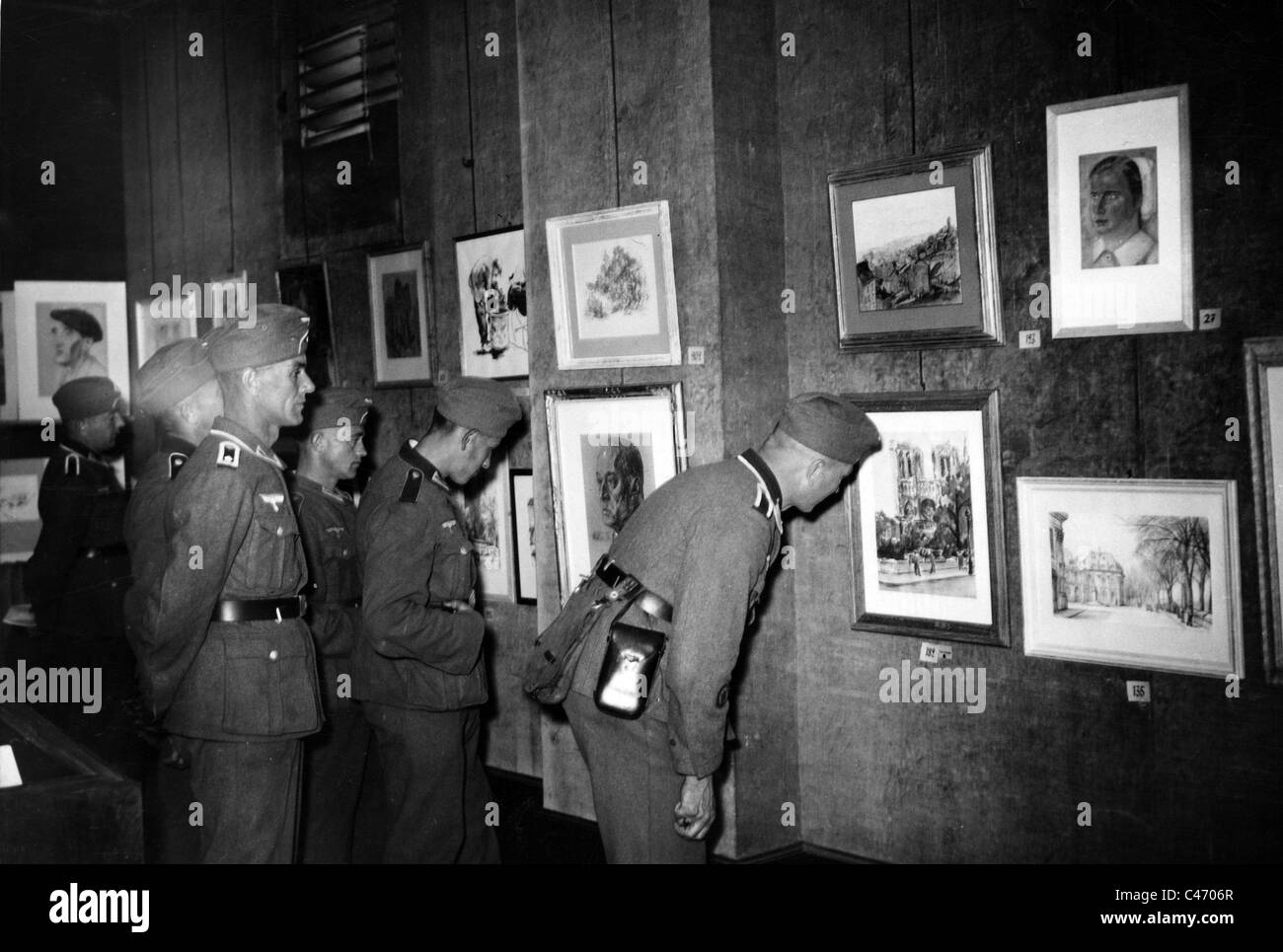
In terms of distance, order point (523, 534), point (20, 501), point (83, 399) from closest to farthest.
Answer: point (523, 534)
point (83, 399)
point (20, 501)

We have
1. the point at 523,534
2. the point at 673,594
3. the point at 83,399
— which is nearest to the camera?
the point at 673,594

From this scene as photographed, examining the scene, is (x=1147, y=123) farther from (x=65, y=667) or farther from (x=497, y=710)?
(x=65, y=667)

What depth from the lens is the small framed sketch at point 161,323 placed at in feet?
23.5

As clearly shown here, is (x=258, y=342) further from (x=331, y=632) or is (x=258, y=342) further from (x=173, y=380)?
(x=331, y=632)

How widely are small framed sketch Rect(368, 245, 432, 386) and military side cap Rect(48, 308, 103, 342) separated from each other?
1518 mm

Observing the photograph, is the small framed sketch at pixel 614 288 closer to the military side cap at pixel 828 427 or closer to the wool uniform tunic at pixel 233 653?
the military side cap at pixel 828 427

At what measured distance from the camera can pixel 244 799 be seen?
3400 mm

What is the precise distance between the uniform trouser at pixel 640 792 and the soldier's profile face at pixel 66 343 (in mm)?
4062

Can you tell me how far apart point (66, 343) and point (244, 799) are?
357 cm

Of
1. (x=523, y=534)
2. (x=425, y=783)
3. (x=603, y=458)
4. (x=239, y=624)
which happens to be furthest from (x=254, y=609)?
(x=523, y=534)

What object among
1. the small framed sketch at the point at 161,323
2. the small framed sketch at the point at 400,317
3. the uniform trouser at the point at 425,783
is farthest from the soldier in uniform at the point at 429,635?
the small framed sketch at the point at 161,323

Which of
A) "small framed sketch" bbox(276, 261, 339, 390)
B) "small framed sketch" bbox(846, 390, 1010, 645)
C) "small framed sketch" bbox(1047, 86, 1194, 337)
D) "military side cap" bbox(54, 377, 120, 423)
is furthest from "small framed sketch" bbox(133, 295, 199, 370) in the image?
"small framed sketch" bbox(1047, 86, 1194, 337)

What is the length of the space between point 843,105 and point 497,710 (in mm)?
3316

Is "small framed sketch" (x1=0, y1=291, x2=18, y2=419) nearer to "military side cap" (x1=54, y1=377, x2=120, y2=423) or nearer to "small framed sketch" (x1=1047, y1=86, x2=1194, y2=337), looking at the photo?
"military side cap" (x1=54, y1=377, x2=120, y2=423)
